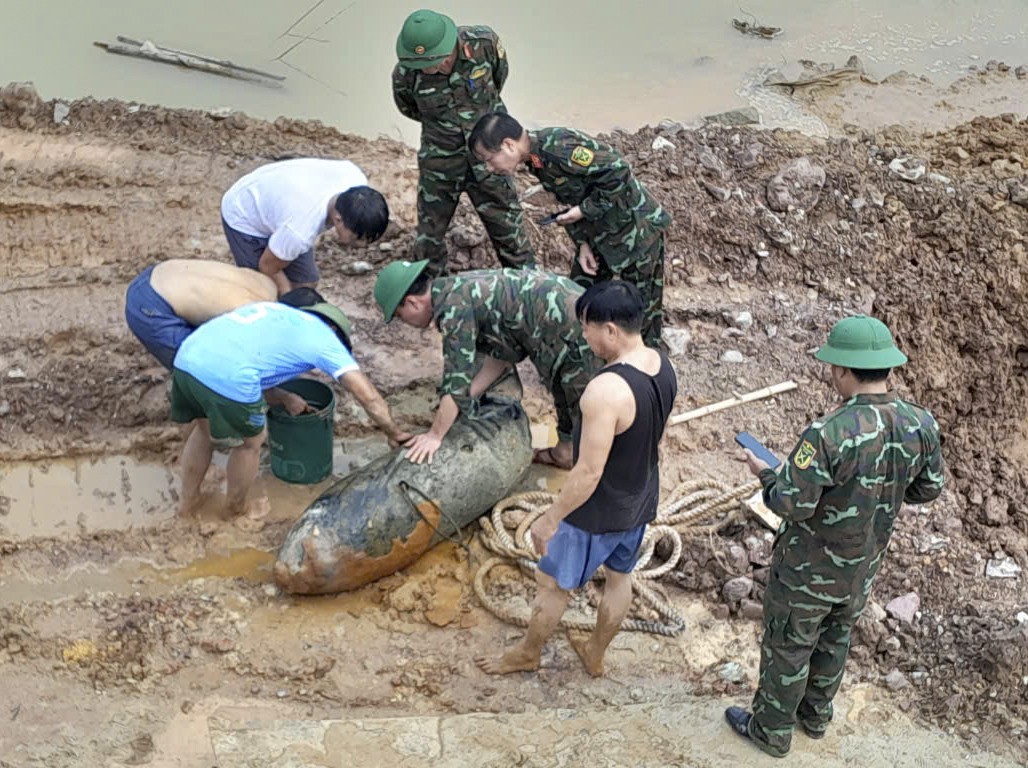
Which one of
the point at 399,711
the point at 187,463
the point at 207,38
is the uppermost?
the point at 207,38

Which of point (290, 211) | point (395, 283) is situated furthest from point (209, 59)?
point (395, 283)

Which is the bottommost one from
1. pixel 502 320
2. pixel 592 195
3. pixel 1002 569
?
pixel 1002 569

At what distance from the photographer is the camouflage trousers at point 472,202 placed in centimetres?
705

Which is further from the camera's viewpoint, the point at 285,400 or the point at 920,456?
the point at 285,400

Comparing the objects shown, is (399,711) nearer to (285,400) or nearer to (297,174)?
(285,400)

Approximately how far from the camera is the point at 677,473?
21.9ft

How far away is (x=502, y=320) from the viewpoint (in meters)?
5.88

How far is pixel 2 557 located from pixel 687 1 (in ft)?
34.0

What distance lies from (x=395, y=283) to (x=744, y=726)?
2.55 m

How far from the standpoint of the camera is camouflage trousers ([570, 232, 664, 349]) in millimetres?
6652

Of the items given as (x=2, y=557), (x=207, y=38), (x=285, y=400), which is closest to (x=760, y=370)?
(x=285, y=400)

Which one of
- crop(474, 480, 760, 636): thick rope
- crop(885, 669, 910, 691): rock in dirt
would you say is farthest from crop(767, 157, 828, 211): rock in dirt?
crop(885, 669, 910, 691): rock in dirt

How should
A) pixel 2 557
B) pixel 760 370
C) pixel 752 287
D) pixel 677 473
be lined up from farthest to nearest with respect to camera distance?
pixel 752 287 < pixel 760 370 < pixel 677 473 < pixel 2 557

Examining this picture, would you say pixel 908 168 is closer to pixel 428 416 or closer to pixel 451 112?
pixel 451 112
